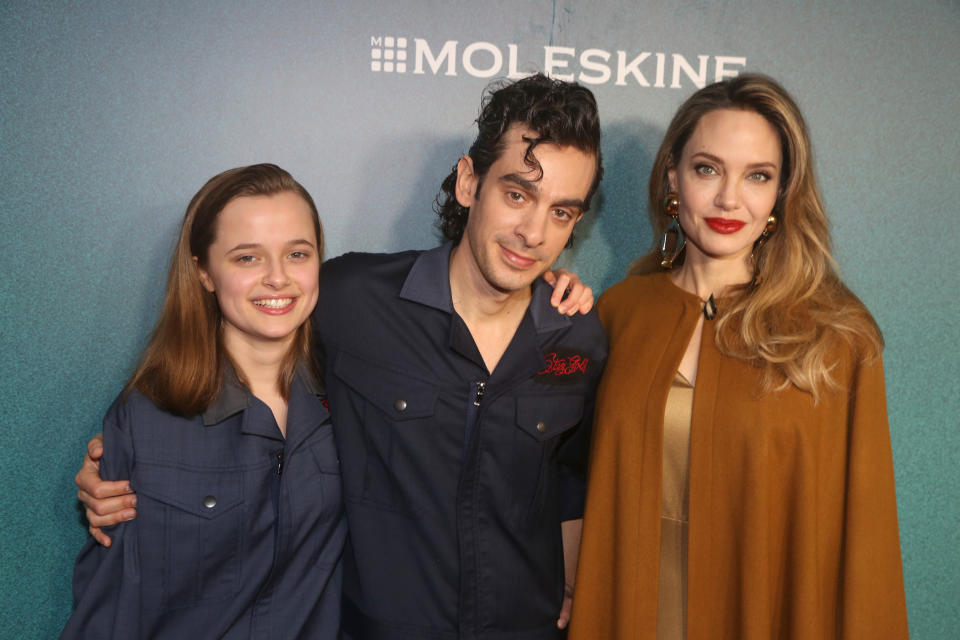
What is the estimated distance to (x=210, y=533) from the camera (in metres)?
1.66

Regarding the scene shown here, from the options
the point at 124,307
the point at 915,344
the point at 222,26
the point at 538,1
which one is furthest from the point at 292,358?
the point at 915,344

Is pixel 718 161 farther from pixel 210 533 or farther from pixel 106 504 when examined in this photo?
pixel 106 504

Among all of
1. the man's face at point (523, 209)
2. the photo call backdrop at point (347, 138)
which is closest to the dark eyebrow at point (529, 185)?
the man's face at point (523, 209)

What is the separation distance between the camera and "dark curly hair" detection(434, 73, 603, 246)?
5.74ft

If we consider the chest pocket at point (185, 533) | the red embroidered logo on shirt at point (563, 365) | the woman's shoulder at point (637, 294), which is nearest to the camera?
the chest pocket at point (185, 533)

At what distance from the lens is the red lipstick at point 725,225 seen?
185cm

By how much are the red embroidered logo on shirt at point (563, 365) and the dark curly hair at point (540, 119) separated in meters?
0.42

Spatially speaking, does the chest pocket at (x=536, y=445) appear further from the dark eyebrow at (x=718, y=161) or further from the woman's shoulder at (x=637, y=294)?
the dark eyebrow at (x=718, y=161)

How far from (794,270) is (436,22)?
1.31 metres

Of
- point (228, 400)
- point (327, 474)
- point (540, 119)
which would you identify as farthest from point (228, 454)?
point (540, 119)

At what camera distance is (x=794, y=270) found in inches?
73.7

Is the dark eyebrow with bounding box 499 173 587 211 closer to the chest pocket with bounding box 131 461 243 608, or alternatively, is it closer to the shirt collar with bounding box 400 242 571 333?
the shirt collar with bounding box 400 242 571 333

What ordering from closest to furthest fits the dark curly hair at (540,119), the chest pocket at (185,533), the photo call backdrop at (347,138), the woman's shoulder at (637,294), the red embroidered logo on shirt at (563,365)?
1. the chest pocket at (185,533)
2. the dark curly hair at (540,119)
3. the red embroidered logo on shirt at (563,365)
4. the woman's shoulder at (637,294)
5. the photo call backdrop at (347,138)

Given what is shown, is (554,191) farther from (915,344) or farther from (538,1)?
(915,344)
